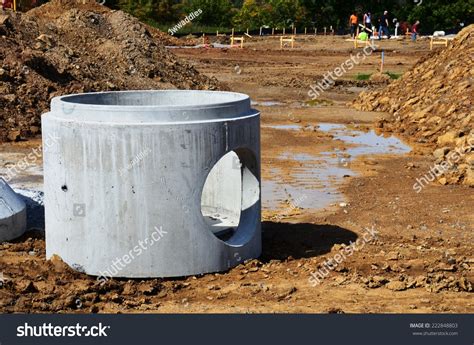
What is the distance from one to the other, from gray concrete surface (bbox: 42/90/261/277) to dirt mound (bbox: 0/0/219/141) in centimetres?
987

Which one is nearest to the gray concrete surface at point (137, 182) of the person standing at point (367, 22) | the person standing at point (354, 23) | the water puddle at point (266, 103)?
the water puddle at point (266, 103)

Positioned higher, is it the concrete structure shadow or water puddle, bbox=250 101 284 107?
the concrete structure shadow

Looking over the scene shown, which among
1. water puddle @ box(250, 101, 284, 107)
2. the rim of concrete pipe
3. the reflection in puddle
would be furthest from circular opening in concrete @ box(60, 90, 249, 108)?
water puddle @ box(250, 101, 284, 107)

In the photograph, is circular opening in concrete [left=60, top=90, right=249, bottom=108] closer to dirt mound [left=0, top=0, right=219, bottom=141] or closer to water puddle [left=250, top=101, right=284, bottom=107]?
dirt mound [left=0, top=0, right=219, bottom=141]

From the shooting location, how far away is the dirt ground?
7605mm

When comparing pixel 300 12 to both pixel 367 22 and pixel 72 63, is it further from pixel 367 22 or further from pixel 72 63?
pixel 72 63

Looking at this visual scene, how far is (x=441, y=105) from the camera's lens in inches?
768

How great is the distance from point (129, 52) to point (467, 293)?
62.5 ft

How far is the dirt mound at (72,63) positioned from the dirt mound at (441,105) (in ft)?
20.3

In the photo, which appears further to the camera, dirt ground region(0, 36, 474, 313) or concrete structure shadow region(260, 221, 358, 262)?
concrete structure shadow region(260, 221, 358, 262)

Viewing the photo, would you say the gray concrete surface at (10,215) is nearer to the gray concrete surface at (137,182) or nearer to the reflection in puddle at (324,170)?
the gray concrete surface at (137,182)

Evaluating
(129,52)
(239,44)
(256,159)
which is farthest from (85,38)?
(239,44)

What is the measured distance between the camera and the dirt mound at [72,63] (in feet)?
63.5

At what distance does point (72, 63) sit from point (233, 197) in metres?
13.3
